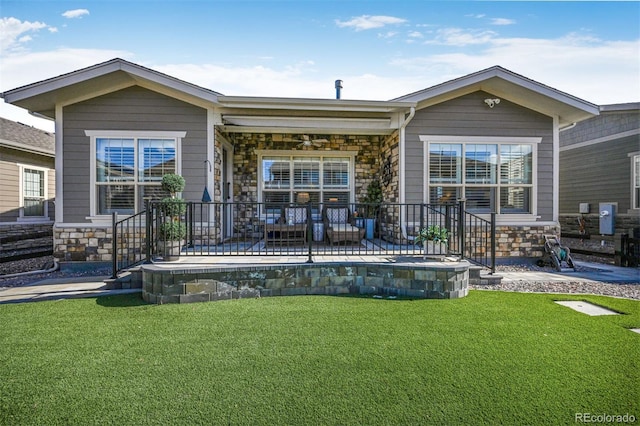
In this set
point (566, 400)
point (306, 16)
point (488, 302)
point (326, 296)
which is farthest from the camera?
point (306, 16)

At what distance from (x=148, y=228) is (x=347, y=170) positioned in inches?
210

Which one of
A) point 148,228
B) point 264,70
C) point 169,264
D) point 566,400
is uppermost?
point 264,70

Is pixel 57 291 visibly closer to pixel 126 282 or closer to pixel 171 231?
pixel 126 282

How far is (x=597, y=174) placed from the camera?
1007 centimetres

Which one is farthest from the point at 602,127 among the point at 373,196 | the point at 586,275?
the point at 373,196

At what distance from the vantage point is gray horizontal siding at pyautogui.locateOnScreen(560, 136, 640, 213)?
30.5ft

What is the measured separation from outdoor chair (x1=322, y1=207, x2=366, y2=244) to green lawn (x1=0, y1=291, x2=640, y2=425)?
2573 mm

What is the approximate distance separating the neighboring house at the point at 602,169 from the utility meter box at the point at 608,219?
0.09m

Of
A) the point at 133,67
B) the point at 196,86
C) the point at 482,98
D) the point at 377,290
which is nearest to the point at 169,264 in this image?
the point at 377,290

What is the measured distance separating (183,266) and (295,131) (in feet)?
13.2

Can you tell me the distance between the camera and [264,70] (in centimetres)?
909

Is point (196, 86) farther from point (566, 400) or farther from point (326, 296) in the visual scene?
point (566, 400)

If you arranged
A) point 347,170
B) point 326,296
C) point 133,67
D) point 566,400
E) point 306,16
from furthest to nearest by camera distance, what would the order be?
point 347,170 → point 306,16 → point 133,67 → point 326,296 → point 566,400

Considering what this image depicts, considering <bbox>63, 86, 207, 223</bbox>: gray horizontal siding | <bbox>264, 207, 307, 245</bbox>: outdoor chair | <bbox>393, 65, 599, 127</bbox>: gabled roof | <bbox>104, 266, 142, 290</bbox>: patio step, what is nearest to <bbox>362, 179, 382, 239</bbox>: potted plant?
<bbox>264, 207, 307, 245</bbox>: outdoor chair
